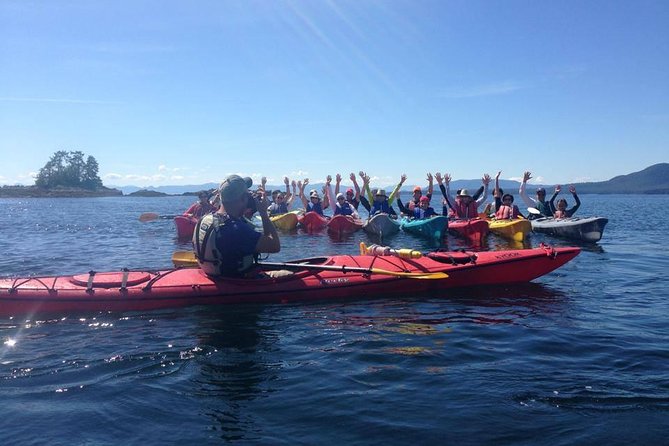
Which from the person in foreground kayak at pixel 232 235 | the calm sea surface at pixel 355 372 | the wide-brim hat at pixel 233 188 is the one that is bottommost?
the calm sea surface at pixel 355 372

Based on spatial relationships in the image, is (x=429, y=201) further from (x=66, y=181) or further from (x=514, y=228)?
(x=66, y=181)

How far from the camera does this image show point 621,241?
57.5 feet

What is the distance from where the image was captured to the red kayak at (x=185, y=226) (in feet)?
60.7

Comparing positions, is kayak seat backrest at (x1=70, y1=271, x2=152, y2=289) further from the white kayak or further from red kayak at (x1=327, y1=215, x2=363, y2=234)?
the white kayak

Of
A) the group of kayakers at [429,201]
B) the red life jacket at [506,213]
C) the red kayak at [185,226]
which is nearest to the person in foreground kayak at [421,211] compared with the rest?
the group of kayakers at [429,201]

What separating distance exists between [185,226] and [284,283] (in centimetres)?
1179

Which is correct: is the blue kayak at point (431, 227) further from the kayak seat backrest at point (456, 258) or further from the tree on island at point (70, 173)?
the tree on island at point (70, 173)

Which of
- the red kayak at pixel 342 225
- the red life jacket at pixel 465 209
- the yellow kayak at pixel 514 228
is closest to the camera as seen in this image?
the yellow kayak at pixel 514 228

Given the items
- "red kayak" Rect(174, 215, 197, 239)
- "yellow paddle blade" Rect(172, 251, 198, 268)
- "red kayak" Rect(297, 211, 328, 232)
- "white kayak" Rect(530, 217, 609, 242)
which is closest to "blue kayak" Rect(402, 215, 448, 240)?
"red kayak" Rect(297, 211, 328, 232)

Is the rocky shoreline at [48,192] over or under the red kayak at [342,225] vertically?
over

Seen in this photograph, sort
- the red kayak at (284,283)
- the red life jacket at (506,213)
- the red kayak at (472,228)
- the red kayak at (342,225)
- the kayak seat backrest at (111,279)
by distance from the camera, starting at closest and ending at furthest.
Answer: the red kayak at (284,283), the kayak seat backrest at (111,279), the red kayak at (472,228), the red life jacket at (506,213), the red kayak at (342,225)

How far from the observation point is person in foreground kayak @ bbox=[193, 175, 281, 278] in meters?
6.94

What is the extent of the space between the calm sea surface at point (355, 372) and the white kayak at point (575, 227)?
6911 mm

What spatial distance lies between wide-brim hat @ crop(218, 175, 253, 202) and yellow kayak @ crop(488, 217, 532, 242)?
11.3 metres
